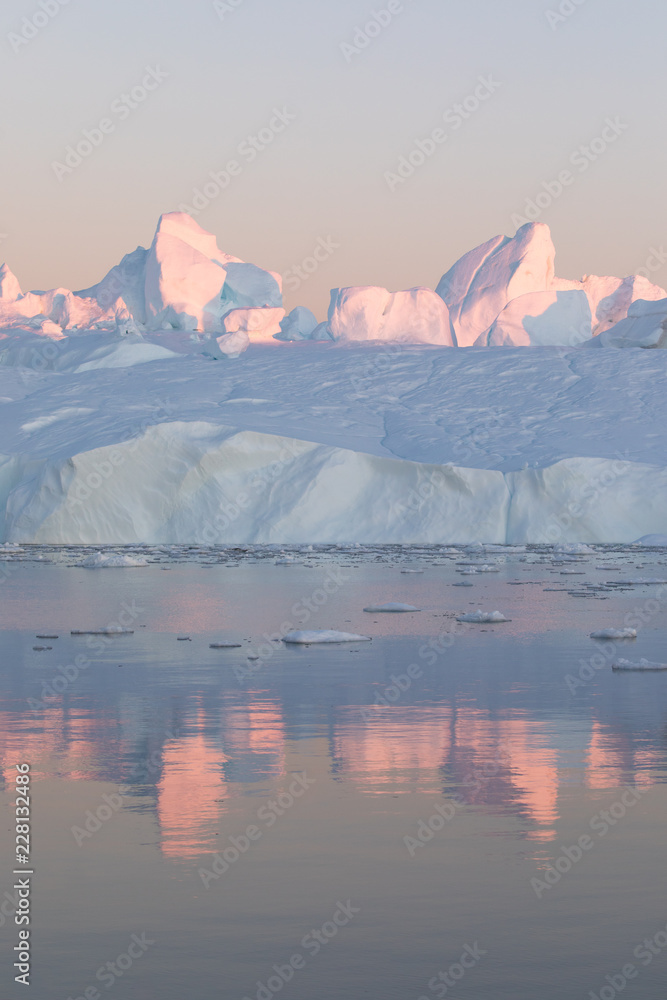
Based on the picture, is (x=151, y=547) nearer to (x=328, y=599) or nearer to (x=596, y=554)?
(x=596, y=554)

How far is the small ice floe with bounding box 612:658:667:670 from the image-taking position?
9.41 metres

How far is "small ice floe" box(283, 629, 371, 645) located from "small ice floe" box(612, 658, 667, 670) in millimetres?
2639

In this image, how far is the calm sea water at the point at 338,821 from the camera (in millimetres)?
3459

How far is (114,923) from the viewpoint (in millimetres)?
3734

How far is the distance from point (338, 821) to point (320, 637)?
642 cm

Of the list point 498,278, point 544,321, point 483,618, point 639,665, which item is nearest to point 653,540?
point 483,618

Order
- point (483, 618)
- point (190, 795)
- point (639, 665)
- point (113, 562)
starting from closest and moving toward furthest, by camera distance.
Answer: point (190, 795) → point (639, 665) → point (483, 618) → point (113, 562)

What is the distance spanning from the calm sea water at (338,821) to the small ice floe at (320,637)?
0.54 metres

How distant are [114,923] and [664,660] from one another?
7.04 meters

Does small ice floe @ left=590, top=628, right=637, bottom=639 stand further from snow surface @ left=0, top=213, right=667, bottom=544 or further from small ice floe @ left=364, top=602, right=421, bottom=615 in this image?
snow surface @ left=0, top=213, right=667, bottom=544

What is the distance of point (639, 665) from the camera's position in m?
9.45

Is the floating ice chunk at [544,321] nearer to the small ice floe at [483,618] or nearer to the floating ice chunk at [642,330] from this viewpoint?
the floating ice chunk at [642,330]

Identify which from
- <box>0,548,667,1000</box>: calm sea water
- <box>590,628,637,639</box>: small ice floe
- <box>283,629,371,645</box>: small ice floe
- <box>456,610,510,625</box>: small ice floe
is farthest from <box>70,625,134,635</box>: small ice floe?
<box>590,628,637,639</box>: small ice floe

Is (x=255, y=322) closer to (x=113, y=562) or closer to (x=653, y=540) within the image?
(x=653, y=540)
